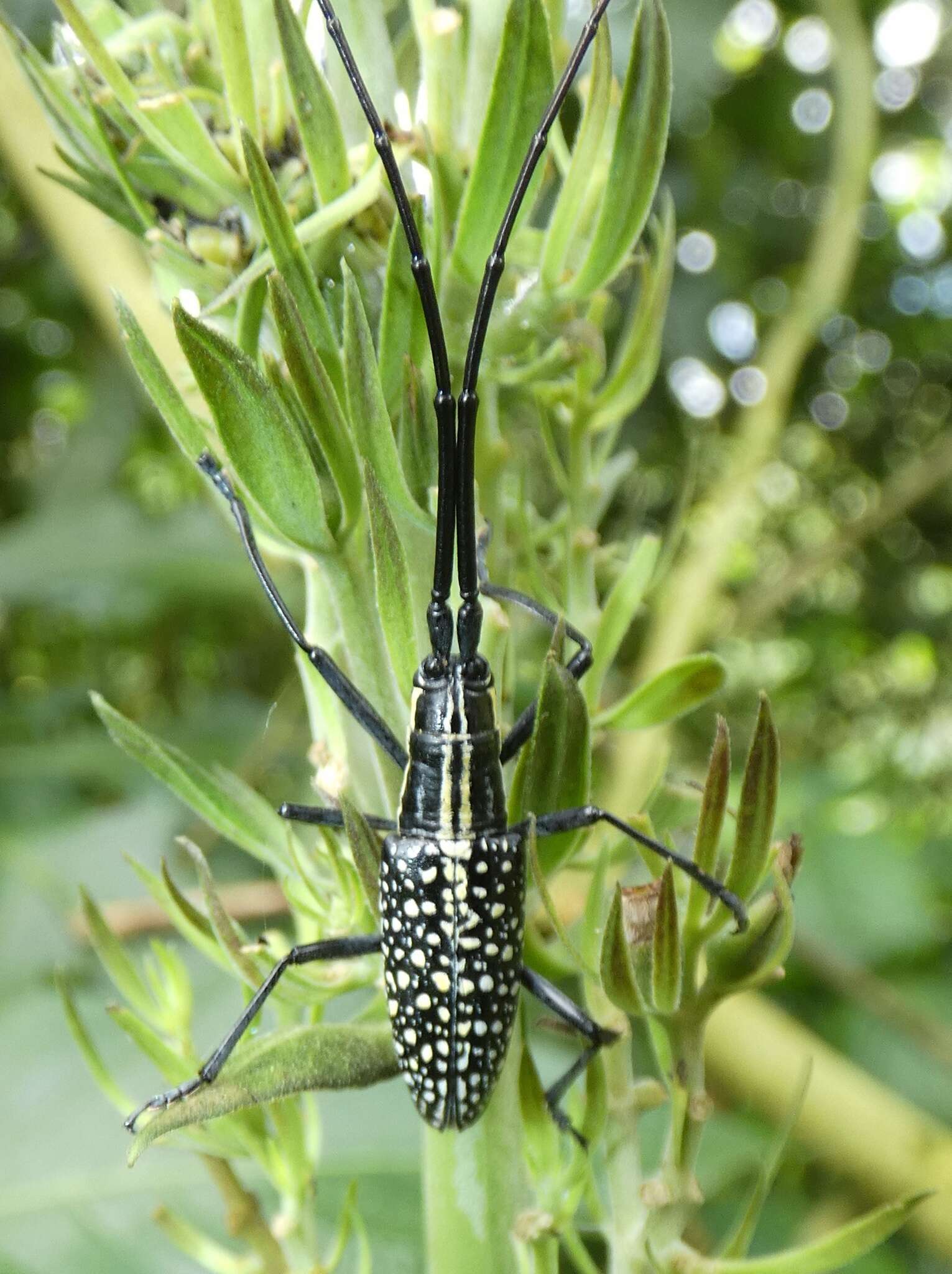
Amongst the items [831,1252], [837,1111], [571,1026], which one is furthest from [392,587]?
[837,1111]

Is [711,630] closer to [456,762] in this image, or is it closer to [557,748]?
[456,762]

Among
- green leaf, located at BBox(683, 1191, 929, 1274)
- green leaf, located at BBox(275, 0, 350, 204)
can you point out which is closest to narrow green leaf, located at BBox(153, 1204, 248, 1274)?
green leaf, located at BBox(683, 1191, 929, 1274)

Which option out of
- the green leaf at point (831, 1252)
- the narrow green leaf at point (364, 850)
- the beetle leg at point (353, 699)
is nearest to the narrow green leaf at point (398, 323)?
the beetle leg at point (353, 699)

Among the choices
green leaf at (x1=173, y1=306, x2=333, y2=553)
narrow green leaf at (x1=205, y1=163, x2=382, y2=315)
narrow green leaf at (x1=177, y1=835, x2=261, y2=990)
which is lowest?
narrow green leaf at (x1=177, y1=835, x2=261, y2=990)

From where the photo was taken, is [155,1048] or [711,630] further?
[711,630]

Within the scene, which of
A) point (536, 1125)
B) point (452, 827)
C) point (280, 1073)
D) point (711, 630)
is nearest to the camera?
point (280, 1073)

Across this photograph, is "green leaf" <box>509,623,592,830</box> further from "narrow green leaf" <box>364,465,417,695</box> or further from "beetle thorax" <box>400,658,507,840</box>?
"beetle thorax" <box>400,658,507,840</box>
